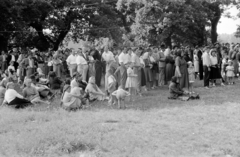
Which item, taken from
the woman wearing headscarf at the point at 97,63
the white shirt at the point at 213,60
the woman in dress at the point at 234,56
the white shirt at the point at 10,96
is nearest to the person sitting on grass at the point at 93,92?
the white shirt at the point at 10,96

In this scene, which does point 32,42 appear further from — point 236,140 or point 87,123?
point 236,140

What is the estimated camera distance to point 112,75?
12938 millimetres

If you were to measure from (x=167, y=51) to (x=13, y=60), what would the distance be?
28.4 ft

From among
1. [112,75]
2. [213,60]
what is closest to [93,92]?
[112,75]

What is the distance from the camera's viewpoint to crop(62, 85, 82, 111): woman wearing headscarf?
11469 mm

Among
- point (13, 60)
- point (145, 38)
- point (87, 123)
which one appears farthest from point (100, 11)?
point (87, 123)

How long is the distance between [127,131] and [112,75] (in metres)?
4.41

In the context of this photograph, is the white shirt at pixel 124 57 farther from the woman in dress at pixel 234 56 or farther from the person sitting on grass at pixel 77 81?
the woman in dress at pixel 234 56

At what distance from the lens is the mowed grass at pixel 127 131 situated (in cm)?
750

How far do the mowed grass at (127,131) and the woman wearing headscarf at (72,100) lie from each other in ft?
1.01

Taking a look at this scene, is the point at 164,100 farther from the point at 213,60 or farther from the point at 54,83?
the point at 54,83

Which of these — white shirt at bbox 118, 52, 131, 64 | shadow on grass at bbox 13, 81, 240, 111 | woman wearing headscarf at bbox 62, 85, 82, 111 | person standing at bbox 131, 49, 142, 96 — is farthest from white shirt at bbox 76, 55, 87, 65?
woman wearing headscarf at bbox 62, 85, 82, 111

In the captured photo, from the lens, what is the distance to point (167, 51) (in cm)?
1688

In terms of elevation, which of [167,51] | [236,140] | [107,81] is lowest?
[236,140]
